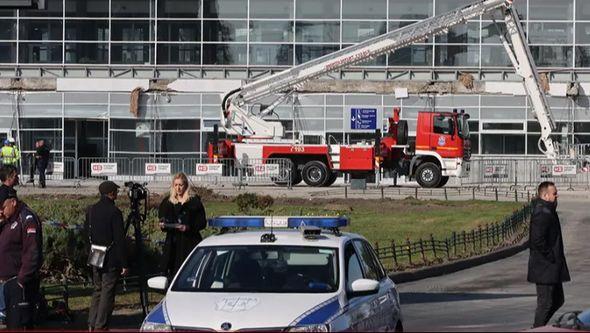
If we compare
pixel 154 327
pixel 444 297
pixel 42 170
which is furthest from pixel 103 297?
pixel 42 170

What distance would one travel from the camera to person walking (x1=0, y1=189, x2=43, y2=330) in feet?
39.3

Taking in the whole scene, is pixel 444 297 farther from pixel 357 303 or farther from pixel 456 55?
pixel 456 55

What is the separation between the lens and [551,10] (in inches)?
2108

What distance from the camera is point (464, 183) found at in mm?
47594

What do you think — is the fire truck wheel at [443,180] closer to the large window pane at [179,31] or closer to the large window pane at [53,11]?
the large window pane at [179,31]

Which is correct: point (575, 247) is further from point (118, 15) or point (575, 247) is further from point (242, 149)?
point (118, 15)

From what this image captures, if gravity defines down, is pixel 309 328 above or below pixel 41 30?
below

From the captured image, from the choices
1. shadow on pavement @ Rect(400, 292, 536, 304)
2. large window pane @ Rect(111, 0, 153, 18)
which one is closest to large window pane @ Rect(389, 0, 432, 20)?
large window pane @ Rect(111, 0, 153, 18)

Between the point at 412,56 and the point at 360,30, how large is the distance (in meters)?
2.52

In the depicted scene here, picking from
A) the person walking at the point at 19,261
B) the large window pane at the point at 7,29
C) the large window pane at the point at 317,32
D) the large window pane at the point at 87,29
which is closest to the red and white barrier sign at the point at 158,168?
the large window pane at the point at 87,29

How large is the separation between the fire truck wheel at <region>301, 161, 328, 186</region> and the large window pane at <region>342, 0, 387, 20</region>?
9.56m

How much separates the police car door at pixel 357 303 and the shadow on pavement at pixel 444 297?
7.21 metres

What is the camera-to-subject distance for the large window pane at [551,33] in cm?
5334

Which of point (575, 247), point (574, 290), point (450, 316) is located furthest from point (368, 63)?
point (450, 316)
